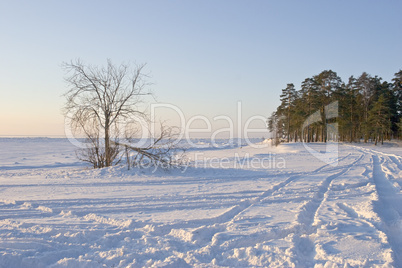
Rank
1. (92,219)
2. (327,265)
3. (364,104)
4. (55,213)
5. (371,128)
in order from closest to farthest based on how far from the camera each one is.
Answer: (327,265)
(92,219)
(55,213)
(371,128)
(364,104)

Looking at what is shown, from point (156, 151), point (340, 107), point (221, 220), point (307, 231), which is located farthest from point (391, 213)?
point (340, 107)

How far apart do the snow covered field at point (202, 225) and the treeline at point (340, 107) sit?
1241 inches

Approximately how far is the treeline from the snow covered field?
3151cm

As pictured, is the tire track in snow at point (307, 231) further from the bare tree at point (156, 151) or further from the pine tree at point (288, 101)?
the pine tree at point (288, 101)

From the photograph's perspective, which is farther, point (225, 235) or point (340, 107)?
point (340, 107)

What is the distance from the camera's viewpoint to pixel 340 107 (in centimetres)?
4219

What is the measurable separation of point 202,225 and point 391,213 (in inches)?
165

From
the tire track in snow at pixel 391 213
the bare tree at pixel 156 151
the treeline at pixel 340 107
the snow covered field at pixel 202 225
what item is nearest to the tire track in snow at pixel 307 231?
the snow covered field at pixel 202 225

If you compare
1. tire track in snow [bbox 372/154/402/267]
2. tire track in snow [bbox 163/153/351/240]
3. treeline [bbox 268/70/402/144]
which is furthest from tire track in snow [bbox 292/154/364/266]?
treeline [bbox 268/70/402/144]

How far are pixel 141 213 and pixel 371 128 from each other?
4406cm

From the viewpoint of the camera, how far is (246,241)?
468 cm

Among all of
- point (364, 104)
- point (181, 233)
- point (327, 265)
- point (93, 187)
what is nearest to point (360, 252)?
point (327, 265)

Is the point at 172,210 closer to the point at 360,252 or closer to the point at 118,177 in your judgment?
the point at 360,252

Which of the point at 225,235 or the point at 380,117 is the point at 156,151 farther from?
the point at 380,117
